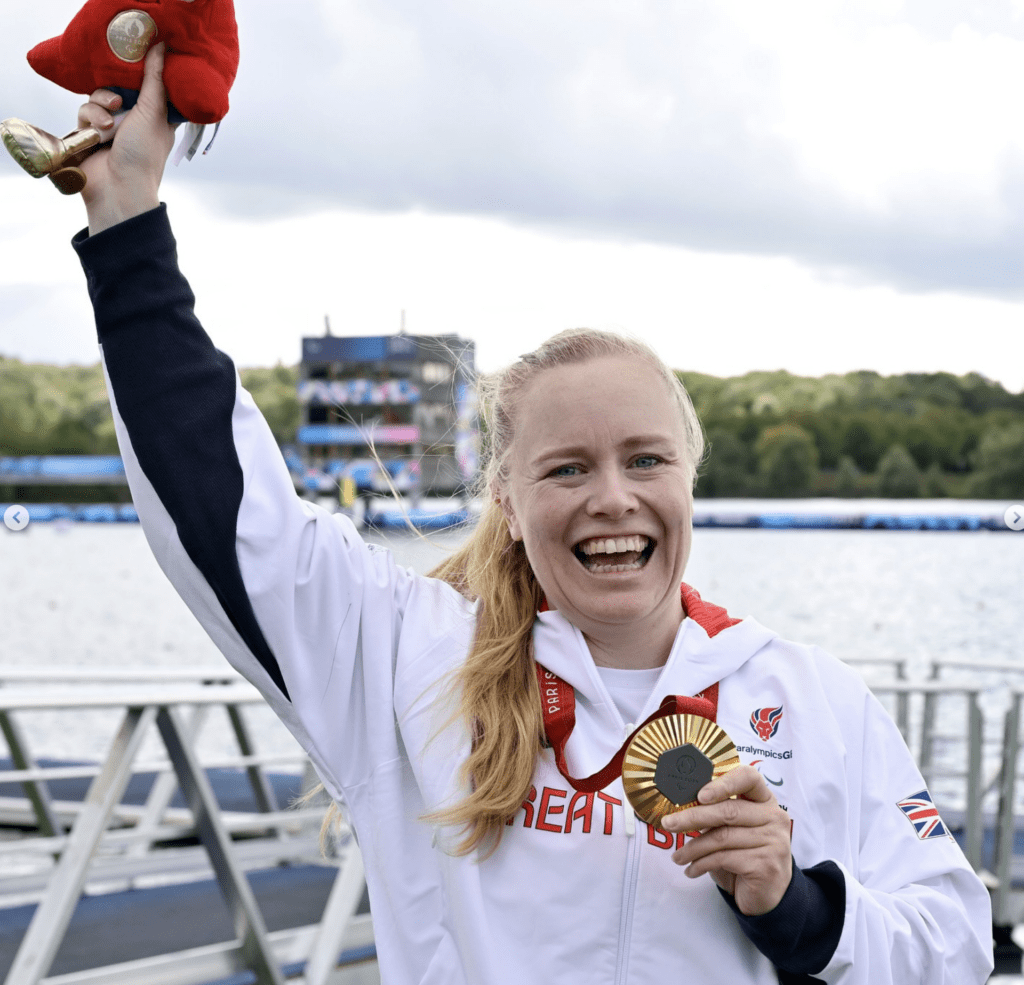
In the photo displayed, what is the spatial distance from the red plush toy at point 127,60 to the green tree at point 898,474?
59.1ft

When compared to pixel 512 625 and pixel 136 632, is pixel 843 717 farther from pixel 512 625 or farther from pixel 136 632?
pixel 136 632

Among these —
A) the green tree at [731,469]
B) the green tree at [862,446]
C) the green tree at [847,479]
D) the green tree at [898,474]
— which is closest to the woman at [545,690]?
the green tree at [898,474]

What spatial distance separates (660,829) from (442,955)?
0.32 m

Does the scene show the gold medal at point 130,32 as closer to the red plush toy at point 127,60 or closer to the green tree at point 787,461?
the red plush toy at point 127,60

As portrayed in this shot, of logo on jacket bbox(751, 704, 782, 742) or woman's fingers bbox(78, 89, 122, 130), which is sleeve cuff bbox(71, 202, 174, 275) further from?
logo on jacket bbox(751, 704, 782, 742)

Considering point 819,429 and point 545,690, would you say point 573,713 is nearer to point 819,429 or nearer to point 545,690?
point 545,690

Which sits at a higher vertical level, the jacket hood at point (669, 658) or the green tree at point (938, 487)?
the jacket hood at point (669, 658)

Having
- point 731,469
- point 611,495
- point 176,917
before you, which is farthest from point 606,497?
point 731,469

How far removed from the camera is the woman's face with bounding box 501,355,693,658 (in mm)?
1680

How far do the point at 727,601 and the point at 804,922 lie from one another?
4067cm

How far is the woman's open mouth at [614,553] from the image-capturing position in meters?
1.68

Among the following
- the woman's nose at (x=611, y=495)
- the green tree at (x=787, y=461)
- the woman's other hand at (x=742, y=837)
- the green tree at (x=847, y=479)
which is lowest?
the green tree at (x=847, y=479)

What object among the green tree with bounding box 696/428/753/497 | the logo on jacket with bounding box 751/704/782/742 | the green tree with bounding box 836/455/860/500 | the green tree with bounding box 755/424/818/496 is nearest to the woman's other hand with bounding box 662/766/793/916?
the logo on jacket with bounding box 751/704/782/742

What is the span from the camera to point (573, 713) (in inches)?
66.8
